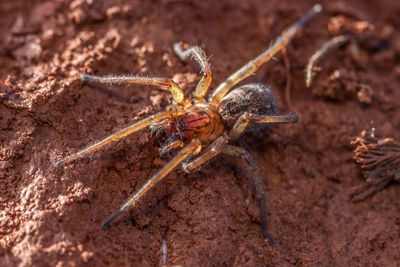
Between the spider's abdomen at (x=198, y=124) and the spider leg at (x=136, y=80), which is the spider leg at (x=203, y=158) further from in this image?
the spider leg at (x=136, y=80)

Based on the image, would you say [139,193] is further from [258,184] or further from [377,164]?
[377,164]

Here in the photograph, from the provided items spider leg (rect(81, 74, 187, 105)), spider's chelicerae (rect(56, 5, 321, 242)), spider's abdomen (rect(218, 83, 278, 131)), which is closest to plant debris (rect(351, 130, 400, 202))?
spider's chelicerae (rect(56, 5, 321, 242))

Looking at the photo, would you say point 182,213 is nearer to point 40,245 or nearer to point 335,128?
point 40,245

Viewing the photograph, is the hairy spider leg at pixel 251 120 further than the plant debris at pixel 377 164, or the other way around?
the plant debris at pixel 377 164

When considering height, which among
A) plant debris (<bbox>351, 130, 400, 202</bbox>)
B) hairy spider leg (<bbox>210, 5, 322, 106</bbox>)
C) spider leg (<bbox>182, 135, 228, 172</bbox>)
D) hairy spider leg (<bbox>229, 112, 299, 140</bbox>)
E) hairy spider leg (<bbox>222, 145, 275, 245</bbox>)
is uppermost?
hairy spider leg (<bbox>210, 5, 322, 106</bbox>)

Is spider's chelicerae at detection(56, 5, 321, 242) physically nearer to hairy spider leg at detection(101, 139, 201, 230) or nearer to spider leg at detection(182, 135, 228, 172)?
spider leg at detection(182, 135, 228, 172)

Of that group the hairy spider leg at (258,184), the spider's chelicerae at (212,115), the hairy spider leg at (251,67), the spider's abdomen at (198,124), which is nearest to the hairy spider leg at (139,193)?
the spider's chelicerae at (212,115)

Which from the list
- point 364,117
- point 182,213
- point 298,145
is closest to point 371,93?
point 364,117
